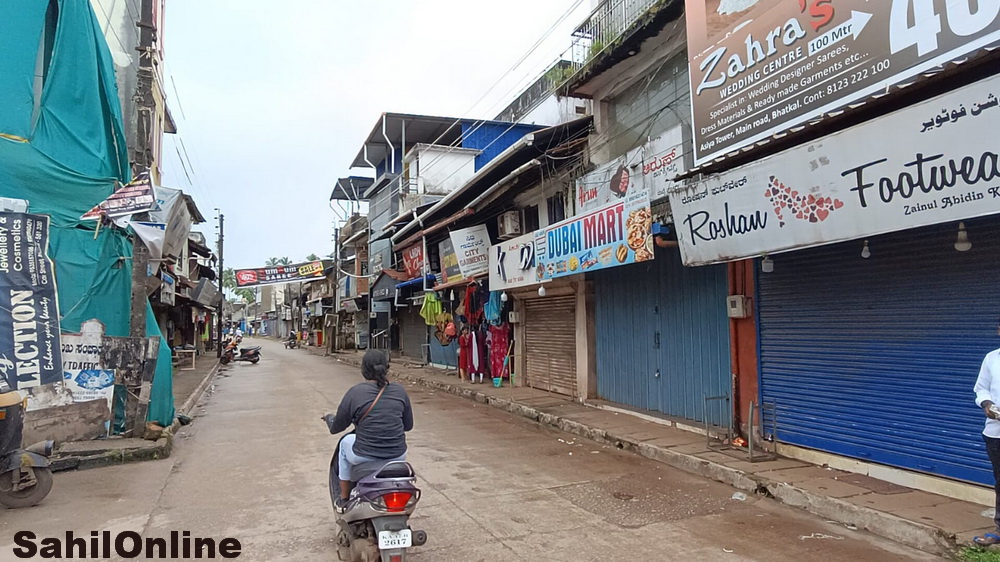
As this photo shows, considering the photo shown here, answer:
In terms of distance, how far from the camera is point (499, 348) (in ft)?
55.0

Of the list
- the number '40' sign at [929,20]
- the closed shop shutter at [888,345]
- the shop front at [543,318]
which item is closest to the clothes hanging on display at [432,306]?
the shop front at [543,318]

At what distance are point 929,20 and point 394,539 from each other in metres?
6.32

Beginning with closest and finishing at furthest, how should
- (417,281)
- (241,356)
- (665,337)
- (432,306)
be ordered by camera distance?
(665,337) < (432,306) < (417,281) < (241,356)

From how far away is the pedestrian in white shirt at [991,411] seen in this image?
459cm

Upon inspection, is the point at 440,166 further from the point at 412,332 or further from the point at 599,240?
the point at 599,240

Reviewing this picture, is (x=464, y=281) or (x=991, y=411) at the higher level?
(x=464, y=281)

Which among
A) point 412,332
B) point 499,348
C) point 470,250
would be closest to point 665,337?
point 499,348

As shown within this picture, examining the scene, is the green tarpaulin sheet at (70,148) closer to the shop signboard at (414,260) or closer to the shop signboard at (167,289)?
the shop signboard at (167,289)

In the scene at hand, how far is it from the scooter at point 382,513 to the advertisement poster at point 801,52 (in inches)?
224

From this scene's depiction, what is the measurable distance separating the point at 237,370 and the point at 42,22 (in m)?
20.1

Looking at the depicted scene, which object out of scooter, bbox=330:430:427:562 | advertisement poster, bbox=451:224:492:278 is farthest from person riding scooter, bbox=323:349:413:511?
advertisement poster, bbox=451:224:492:278

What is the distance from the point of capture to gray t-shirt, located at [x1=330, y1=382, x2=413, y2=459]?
184 inches

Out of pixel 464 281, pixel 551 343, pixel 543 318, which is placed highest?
pixel 464 281

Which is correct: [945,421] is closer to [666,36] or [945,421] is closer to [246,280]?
[666,36]
